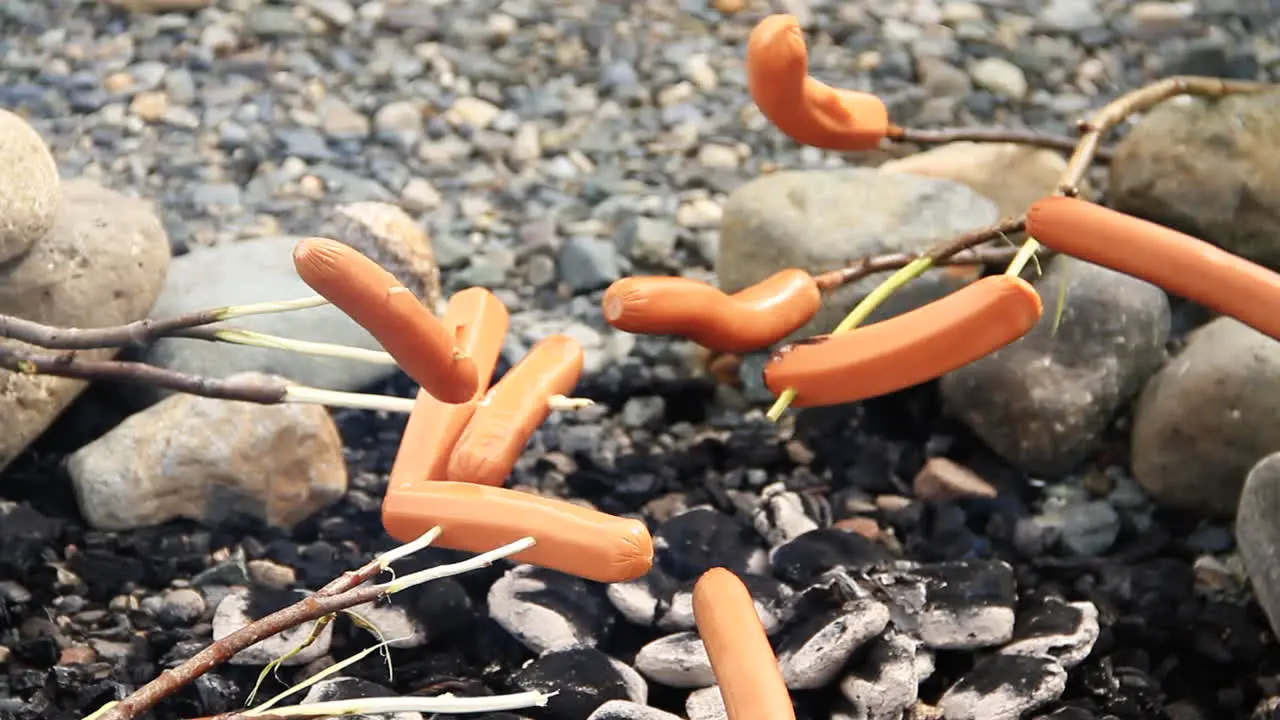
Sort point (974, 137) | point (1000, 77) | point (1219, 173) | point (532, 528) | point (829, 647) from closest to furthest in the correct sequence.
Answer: point (532, 528), point (829, 647), point (974, 137), point (1219, 173), point (1000, 77)

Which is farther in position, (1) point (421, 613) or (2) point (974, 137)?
(2) point (974, 137)

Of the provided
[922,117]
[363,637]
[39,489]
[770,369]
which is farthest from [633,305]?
[922,117]

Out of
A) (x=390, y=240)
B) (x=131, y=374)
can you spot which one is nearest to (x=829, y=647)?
(x=131, y=374)

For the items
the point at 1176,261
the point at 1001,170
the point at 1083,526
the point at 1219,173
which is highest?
the point at 1176,261

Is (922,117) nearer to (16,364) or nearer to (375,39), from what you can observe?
(375,39)

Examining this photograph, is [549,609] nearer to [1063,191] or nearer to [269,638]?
[269,638]

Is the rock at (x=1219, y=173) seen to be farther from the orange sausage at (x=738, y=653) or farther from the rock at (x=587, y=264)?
the orange sausage at (x=738, y=653)
